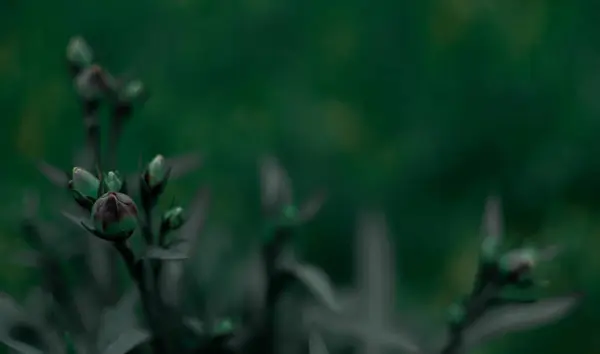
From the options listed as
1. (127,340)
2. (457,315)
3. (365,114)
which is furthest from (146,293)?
(365,114)

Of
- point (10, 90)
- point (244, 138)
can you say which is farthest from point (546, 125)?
point (10, 90)

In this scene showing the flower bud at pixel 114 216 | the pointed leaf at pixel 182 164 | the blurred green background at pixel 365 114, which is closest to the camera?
the flower bud at pixel 114 216

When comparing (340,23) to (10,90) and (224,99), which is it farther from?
(10,90)

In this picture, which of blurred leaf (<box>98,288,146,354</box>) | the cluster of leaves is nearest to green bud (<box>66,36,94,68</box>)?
the cluster of leaves

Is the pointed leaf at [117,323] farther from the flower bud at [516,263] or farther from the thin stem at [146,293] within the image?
the flower bud at [516,263]

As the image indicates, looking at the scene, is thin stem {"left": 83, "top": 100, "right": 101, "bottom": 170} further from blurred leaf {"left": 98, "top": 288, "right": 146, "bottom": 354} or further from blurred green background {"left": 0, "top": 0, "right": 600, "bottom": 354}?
blurred green background {"left": 0, "top": 0, "right": 600, "bottom": 354}

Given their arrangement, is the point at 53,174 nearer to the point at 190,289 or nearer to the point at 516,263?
the point at 190,289

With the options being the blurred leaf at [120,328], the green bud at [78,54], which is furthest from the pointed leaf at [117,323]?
the green bud at [78,54]
